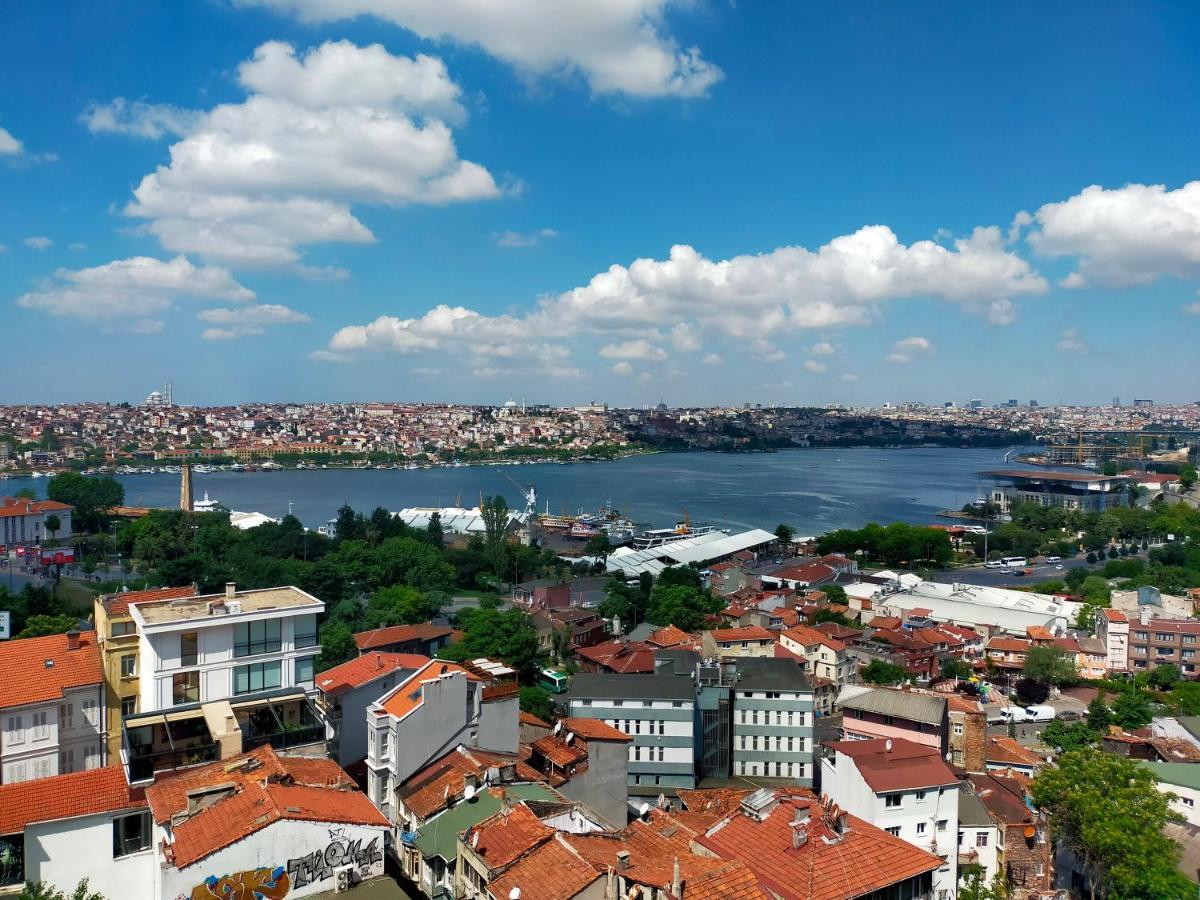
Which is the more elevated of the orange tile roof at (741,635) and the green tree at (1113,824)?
the green tree at (1113,824)

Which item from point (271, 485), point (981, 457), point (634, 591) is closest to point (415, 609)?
point (634, 591)

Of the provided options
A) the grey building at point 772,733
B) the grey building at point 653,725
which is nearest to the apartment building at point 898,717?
the grey building at point 772,733

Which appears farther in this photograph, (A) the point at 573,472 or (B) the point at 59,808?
(A) the point at 573,472

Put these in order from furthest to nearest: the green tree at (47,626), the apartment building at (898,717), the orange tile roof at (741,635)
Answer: the orange tile roof at (741,635) → the green tree at (47,626) → the apartment building at (898,717)

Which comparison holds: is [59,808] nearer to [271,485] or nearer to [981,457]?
[271,485]

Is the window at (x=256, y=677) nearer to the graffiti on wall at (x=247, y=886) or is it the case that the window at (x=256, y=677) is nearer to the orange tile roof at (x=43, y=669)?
the orange tile roof at (x=43, y=669)

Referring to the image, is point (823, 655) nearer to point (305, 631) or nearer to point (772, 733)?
point (772, 733)
